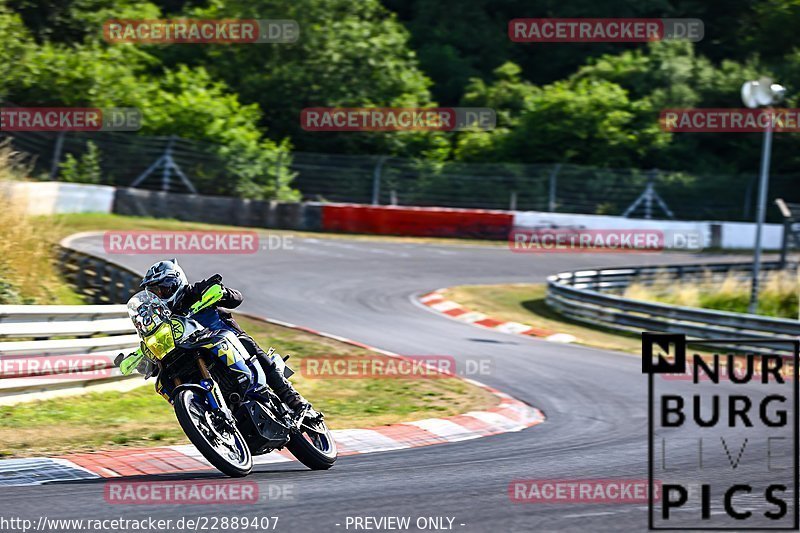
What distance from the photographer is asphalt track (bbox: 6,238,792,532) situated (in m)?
6.33

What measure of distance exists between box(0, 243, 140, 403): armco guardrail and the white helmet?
9.75 ft

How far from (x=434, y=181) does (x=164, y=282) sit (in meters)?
23.6

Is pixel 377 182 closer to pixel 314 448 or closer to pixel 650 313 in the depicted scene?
pixel 650 313

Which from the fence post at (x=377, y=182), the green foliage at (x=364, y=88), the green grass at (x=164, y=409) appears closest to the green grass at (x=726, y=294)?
the green foliage at (x=364, y=88)

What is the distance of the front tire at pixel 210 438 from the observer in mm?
6832

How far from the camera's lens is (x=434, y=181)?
30547mm

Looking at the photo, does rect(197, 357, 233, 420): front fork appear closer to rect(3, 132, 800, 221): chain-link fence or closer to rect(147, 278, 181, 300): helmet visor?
rect(147, 278, 181, 300): helmet visor

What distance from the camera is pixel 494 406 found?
1170 centimetres

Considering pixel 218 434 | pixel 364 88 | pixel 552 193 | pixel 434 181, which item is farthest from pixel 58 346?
pixel 364 88

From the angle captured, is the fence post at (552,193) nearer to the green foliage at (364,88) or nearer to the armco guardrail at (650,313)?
the green foliage at (364,88)

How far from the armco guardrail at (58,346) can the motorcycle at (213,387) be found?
2909mm

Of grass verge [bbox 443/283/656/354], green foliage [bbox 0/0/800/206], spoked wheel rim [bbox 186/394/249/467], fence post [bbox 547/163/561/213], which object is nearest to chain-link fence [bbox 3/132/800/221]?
fence post [bbox 547/163/561/213]

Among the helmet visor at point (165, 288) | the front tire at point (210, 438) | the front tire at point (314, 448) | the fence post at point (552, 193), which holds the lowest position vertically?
the front tire at point (314, 448)

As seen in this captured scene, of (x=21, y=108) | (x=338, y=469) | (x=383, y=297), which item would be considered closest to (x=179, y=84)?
(x=21, y=108)
